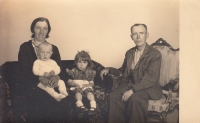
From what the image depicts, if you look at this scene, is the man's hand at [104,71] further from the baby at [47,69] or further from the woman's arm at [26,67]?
the woman's arm at [26,67]

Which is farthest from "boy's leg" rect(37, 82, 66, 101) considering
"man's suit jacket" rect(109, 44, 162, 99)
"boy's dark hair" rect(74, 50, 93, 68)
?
"man's suit jacket" rect(109, 44, 162, 99)

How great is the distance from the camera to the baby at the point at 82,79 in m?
1.85

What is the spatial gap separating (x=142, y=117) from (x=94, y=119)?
31 centimetres

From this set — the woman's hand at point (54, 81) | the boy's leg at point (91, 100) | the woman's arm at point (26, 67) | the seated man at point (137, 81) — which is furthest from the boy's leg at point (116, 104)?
the woman's arm at point (26, 67)

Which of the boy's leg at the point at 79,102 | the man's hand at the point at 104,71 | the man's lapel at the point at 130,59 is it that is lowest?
the boy's leg at the point at 79,102

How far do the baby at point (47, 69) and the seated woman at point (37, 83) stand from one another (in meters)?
0.02

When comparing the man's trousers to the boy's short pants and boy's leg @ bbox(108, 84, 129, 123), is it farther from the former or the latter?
the boy's short pants

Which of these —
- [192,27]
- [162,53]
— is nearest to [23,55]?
[162,53]

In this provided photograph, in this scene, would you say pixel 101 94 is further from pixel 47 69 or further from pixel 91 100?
pixel 47 69

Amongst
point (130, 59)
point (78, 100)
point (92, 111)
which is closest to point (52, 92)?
point (78, 100)

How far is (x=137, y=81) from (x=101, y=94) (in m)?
0.25

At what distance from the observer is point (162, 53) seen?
6.02 feet

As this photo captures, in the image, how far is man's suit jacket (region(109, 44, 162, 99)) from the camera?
1.83 meters

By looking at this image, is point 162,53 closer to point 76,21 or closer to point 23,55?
point 76,21
